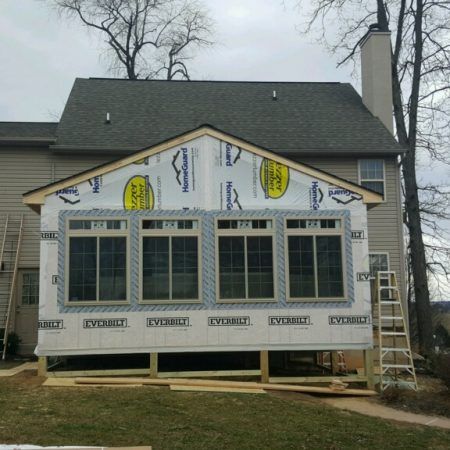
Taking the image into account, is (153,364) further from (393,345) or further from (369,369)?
(393,345)

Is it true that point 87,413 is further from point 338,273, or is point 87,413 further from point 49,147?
point 49,147

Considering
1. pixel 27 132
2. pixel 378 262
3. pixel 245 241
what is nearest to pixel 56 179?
pixel 27 132

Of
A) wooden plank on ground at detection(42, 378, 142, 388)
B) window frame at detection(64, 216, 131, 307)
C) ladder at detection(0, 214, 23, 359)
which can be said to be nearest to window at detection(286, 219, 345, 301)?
window frame at detection(64, 216, 131, 307)

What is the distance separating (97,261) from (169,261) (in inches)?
49.8

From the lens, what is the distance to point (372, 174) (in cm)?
1602

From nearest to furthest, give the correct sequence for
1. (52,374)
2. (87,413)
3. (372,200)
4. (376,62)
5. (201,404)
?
(87,413) < (201,404) < (52,374) < (372,200) < (376,62)

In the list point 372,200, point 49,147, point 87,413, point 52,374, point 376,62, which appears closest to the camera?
point 87,413

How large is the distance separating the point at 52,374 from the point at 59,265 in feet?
6.23

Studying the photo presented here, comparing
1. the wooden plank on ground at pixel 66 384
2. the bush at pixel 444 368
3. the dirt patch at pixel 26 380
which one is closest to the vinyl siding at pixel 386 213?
the bush at pixel 444 368

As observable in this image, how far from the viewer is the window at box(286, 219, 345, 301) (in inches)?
411

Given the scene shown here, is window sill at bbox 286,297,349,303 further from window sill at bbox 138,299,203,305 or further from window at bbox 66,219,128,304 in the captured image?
window at bbox 66,219,128,304

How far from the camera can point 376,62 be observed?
57.0ft

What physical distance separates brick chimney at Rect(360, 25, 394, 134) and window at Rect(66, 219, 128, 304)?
401 inches

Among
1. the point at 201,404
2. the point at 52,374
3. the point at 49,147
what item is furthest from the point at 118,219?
the point at 49,147
